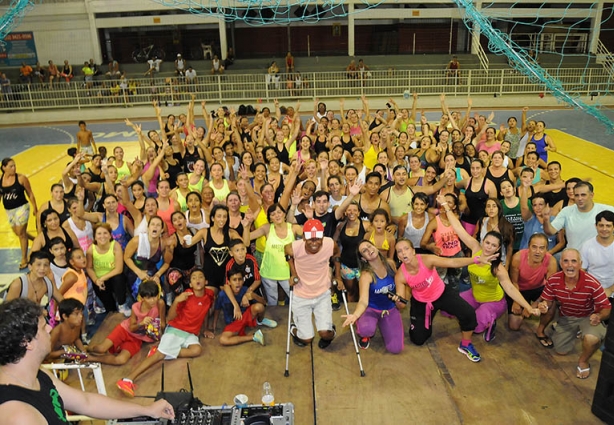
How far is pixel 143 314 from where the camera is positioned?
5.98 meters

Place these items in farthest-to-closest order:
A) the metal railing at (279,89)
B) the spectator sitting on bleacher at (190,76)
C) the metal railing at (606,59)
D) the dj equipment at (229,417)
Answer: the spectator sitting on bleacher at (190,76) → the metal railing at (279,89) → the metal railing at (606,59) → the dj equipment at (229,417)

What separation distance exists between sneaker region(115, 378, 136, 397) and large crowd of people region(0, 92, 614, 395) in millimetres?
15

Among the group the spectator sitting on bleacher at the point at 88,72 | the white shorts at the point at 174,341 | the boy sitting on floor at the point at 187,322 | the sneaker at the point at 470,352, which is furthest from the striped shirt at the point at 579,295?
the spectator sitting on bleacher at the point at 88,72

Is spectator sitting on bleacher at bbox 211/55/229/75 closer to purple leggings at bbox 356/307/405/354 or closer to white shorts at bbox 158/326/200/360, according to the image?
white shorts at bbox 158/326/200/360

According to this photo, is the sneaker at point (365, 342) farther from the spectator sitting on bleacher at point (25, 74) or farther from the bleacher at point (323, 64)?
the spectator sitting on bleacher at point (25, 74)

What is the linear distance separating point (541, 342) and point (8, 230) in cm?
999

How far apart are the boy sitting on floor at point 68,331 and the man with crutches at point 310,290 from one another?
2.40 meters

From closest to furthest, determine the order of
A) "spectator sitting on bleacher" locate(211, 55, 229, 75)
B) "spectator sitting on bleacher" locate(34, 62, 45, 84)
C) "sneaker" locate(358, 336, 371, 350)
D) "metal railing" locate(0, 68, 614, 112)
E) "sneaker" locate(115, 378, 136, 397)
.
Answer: "sneaker" locate(115, 378, 136, 397) → "sneaker" locate(358, 336, 371, 350) → "metal railing" locate(0, 68, 614, 112) → "spectator sitting on bleacher" locate(34, 62, 45, 84) → "spectator sitting on bleacher" locate(211, 55, 229, 75)

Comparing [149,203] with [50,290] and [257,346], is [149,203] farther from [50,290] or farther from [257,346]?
[257,346]

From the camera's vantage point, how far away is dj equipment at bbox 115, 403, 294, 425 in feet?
11.7

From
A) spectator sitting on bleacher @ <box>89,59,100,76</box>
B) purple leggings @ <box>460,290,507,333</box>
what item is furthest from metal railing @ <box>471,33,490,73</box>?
spectator sitting on bleacher @ <box>89,59,100,76</box>

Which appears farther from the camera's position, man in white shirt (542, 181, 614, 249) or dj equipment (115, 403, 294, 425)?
man in white shirt (542, 181, 614, 249)

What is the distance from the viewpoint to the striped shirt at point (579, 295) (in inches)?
215

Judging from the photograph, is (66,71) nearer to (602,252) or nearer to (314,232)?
(314,232)
